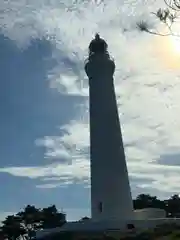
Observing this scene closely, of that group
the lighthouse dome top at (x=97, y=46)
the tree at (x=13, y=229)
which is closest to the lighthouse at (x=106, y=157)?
the lighthouse dome top at (x=97, y=46)

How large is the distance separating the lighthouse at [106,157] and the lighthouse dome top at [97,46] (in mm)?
2037

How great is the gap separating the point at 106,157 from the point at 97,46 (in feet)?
35.0

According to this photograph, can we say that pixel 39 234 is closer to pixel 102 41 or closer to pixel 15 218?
pixel 102 41

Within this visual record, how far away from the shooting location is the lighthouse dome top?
140 feet

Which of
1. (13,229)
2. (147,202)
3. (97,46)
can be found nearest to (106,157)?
(97,46)

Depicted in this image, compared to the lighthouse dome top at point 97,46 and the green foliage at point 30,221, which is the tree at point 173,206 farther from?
the lighthouse dome top at point 97,46

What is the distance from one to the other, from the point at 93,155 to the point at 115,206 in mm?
4497

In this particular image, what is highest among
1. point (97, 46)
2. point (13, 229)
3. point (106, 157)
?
point (97, 46)

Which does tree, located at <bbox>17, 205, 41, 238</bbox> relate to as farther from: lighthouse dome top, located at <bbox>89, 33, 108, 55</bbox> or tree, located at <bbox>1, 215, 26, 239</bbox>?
lighthouse dome top, located at <bbox>89, 33, 108, 55</bbox>

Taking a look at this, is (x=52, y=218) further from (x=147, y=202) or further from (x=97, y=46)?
(x=97, y=46)

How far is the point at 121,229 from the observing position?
36.4 m

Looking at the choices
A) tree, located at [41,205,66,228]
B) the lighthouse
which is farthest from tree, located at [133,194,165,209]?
the lighthouse

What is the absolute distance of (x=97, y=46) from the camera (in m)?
43.2

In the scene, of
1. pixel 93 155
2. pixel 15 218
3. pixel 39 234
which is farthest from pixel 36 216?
pixel 93 155
